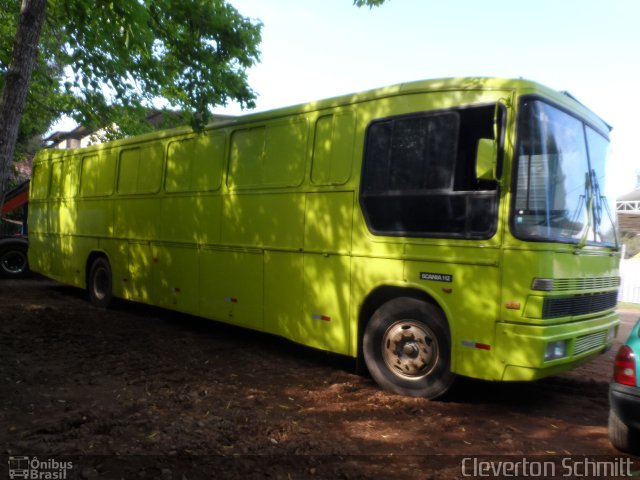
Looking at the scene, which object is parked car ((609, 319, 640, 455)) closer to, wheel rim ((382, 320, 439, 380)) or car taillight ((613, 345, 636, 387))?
car taillight ((613, 345, 636, 387))

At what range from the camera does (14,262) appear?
15547mm

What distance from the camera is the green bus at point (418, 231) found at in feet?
15.9

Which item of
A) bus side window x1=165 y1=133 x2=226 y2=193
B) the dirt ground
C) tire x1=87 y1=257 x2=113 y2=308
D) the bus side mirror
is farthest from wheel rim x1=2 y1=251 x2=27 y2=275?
the bus side mirror

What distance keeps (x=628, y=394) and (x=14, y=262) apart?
16.1 metres

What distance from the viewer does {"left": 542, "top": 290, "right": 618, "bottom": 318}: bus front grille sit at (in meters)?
4.76

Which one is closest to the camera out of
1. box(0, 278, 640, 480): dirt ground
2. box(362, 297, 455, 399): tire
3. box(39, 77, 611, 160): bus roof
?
box(0, 278, 640, 480): dirt ground

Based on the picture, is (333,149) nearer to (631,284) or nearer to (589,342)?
(589,342)

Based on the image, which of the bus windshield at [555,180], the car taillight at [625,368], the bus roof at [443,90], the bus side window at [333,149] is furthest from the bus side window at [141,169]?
the car taillight at [625,368]

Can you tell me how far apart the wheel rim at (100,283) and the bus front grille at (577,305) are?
8.48 metres

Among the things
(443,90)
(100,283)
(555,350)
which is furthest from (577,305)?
(100,283)

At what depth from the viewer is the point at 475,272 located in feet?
16.5

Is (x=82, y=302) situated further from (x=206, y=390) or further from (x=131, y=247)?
(x=206, y=390)

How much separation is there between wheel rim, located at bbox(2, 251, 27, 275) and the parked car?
51.9ft

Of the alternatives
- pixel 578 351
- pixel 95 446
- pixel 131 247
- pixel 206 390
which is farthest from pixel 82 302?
pixel 578 351
